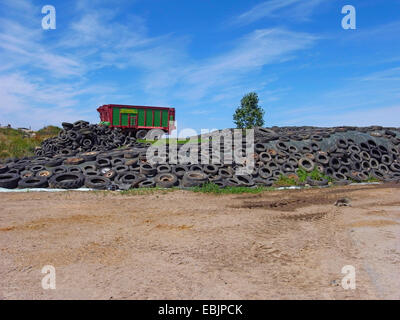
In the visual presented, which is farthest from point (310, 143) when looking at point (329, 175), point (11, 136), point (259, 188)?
point (11, 136)

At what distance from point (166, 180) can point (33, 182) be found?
533cm

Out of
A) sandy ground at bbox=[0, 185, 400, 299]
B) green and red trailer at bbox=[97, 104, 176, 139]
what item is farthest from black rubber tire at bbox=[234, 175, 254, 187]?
green and red trailer at bbox=[97, 104, 176, 139]

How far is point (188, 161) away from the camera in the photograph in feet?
47.2

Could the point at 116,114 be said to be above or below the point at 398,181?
above

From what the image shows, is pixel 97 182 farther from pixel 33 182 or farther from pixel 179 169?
pixel 179 169

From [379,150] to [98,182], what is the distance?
1586 cm

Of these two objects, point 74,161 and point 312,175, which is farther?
point 312,175

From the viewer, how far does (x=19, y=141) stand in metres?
26.1

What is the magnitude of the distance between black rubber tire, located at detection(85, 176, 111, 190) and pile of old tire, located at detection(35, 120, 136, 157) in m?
8.46

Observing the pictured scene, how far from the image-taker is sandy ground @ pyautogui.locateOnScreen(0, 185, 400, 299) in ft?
12.8

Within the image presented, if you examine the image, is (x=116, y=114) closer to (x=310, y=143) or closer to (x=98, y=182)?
(x=98, y=182)

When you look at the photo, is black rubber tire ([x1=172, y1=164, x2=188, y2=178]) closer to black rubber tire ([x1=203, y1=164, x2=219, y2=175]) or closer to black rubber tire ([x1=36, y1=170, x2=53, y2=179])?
black rubber tire ([x1=203, y1=164, x2=219, y2=175])

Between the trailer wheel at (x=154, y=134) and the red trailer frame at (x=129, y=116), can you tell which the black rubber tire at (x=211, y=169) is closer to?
the trailer wheel at (x=154, y=134)

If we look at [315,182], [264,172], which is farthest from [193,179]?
[315,182]
